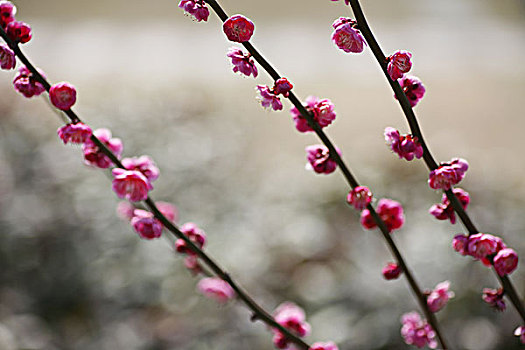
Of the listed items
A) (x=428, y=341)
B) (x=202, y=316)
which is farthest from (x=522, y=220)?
(x=428, y=341)

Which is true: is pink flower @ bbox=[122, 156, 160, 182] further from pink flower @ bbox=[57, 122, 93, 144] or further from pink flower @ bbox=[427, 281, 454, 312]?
pink flower @ bbox=[427, 281, 454, 312]

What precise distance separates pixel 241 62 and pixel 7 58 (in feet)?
0.46

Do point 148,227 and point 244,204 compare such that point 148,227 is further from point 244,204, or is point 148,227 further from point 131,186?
point 244,204

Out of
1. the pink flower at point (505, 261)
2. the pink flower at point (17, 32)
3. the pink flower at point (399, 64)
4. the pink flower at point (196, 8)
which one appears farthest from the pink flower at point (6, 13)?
the pink flower at point (505, 261)

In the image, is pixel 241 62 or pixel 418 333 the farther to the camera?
pixel 418 333

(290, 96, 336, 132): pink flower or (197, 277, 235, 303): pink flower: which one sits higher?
(290, 96, 336, 132): pink flower

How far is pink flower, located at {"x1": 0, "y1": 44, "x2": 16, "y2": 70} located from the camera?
0.36m

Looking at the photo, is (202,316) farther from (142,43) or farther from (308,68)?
(142,43)

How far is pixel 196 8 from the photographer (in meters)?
0.35

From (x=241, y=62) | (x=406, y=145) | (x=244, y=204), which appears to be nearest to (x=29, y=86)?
(x=241, y=62)

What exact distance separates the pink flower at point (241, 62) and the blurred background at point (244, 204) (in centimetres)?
79

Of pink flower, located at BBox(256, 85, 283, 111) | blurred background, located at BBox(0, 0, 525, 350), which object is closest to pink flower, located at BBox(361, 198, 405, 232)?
pink flower, located at BBox(256, 85, 283, 111)

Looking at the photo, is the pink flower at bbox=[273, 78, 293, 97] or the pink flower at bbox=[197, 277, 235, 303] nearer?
the pink flower at bbox=[273, 78, 293, 97]

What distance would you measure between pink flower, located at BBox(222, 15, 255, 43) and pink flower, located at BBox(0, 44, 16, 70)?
133 millimetres
